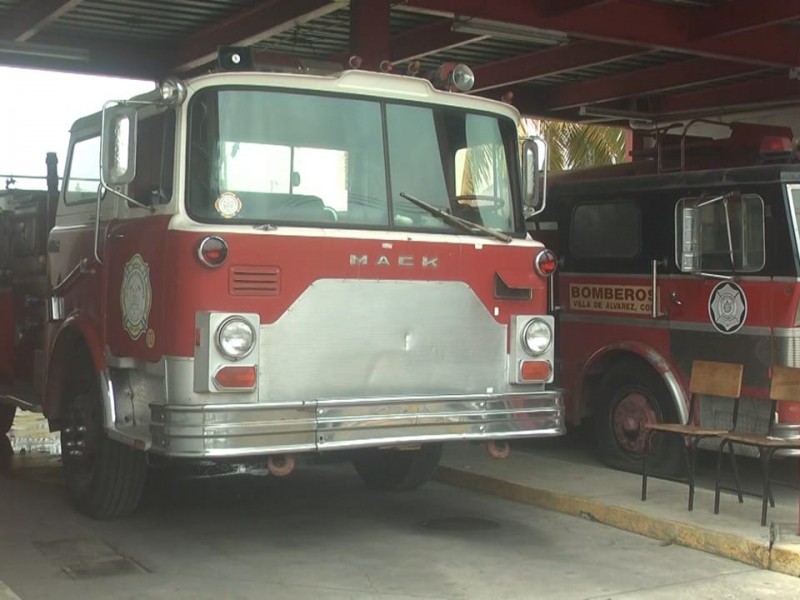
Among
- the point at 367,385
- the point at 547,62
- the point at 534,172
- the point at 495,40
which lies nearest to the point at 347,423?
the point at 367,385

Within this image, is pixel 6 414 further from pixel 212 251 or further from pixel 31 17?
pixel 212 251

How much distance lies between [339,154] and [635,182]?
3535 mm

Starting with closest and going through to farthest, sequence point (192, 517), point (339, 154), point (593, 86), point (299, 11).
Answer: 1. point (339, 154)
2. point (192, 517)
3. point (299, 11)
4. point (593, 86)

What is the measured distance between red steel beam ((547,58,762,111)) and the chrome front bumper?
8.61m

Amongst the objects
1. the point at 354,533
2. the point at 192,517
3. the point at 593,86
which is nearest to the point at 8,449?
the point at 192,517

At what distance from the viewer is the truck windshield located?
577cm

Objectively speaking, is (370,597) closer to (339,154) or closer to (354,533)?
(354,533)

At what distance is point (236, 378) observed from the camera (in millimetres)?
5465

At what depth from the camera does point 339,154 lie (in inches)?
239

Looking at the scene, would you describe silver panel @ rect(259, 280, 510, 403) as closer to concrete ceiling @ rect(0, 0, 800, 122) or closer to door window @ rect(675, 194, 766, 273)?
door window @ rect(675, 194, 766, 273)

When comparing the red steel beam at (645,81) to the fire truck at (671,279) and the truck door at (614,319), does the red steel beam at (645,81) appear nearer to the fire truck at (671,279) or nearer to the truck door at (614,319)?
the fire truck at (671,279)

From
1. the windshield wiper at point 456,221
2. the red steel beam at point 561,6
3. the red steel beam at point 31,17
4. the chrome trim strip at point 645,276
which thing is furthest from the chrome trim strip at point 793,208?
the red steel beam at point 31,17

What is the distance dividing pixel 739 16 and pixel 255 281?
738 cm

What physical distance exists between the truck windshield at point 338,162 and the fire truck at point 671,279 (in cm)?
216
